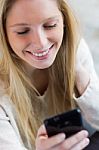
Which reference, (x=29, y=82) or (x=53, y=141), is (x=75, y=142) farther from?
(x=29, y=82)

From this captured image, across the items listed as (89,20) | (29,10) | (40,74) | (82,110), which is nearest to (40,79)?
(40,74)

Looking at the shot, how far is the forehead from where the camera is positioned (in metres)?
0.85

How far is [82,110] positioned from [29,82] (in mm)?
162

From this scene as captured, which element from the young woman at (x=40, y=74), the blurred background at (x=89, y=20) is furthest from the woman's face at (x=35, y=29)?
the blurred background at (x=89, y=20)

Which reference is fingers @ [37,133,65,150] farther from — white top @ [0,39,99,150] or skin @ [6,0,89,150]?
white top @ [0,39,99,150]

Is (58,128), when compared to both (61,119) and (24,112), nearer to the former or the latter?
(61,119)

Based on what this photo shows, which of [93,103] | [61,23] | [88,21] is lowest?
[93,103]

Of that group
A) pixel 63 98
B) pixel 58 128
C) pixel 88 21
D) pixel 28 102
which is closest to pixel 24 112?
pixel 28 102

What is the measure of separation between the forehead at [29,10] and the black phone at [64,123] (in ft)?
0.77

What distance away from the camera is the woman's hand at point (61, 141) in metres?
0.77

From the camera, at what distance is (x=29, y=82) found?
1008 millimetres

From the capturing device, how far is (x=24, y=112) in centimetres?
100

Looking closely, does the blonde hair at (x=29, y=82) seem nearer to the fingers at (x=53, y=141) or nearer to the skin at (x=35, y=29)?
the skin at (x=35, y=29)

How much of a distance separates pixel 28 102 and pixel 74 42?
200 millimetres
